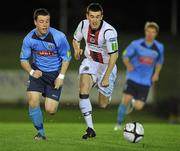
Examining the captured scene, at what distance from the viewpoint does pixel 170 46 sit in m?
41.5

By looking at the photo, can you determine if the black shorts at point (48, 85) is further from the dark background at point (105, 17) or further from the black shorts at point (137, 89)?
the dark background at point (105, 17)

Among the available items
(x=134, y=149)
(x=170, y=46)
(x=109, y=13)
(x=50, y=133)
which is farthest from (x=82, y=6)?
(x=134, y=149)

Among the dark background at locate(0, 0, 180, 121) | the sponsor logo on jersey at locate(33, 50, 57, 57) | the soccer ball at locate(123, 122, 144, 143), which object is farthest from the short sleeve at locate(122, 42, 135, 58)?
the dark background at locate(0, 0, 180, 121)

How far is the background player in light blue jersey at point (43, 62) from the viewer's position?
12.3 m

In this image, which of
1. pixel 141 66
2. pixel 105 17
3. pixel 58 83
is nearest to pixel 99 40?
pixel 58 83

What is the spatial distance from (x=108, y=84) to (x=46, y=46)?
138 cm

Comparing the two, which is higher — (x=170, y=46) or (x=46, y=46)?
(x=46, y=46)

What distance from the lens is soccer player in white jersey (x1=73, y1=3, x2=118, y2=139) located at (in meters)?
12.8

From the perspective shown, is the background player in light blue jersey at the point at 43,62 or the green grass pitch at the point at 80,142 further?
the background player in light blue jersey at the point at 43,62

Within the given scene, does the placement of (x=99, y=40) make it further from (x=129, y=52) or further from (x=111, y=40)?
(x=129, y=52)

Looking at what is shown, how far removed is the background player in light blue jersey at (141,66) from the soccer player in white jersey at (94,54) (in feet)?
14.9

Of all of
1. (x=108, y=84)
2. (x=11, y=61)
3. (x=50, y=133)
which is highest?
(x=108, y=84)

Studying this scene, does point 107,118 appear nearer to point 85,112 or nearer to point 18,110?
point 18,110

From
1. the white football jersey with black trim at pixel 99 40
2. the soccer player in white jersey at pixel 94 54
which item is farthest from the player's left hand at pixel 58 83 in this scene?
the white football jersey with black trim at pixel 99 40
